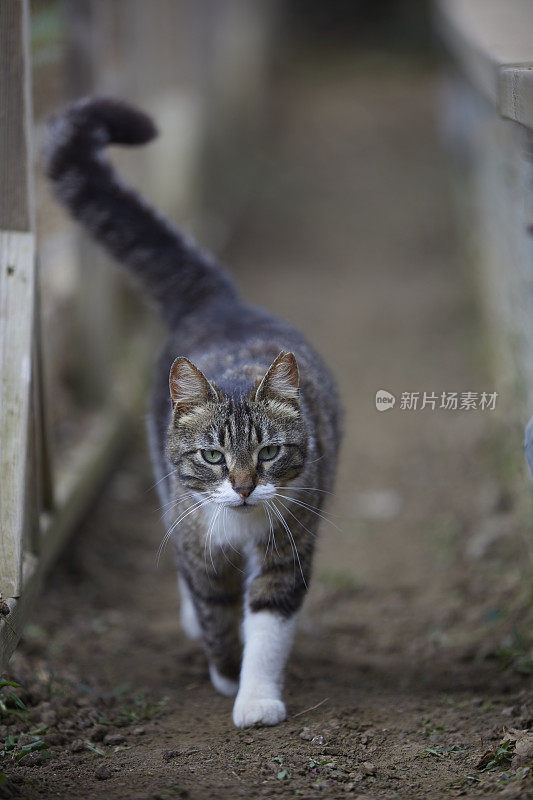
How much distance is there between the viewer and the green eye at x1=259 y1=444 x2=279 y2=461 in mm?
2576

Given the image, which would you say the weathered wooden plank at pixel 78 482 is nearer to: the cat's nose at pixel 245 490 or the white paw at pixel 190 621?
the white paw at pixel 190 621

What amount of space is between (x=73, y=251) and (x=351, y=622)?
241 cm

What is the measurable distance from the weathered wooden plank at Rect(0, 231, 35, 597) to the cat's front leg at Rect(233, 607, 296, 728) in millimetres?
716

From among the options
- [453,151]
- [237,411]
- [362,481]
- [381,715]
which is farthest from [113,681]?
[453,151]

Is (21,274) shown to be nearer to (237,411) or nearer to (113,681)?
(237,411)

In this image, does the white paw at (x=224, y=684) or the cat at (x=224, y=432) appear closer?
the cat at (x=224, y=432)

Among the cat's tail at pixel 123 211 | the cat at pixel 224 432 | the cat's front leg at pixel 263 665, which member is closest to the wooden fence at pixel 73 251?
the cat's tail at pixel 123 211

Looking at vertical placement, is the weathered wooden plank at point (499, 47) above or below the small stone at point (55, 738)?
above

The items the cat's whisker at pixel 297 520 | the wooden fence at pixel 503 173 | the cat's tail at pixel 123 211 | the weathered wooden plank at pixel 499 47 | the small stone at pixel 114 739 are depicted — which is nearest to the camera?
the weathered wooden plank at pixel 499 47

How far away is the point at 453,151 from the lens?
31.5ft

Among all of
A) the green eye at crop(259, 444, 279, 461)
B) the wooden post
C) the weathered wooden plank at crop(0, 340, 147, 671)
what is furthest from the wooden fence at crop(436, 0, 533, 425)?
the weathered wooden plank at crop(0, 340, 147, 671)

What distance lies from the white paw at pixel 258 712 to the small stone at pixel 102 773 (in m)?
0.44

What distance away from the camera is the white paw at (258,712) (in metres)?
2.56

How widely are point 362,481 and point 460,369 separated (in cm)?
145
